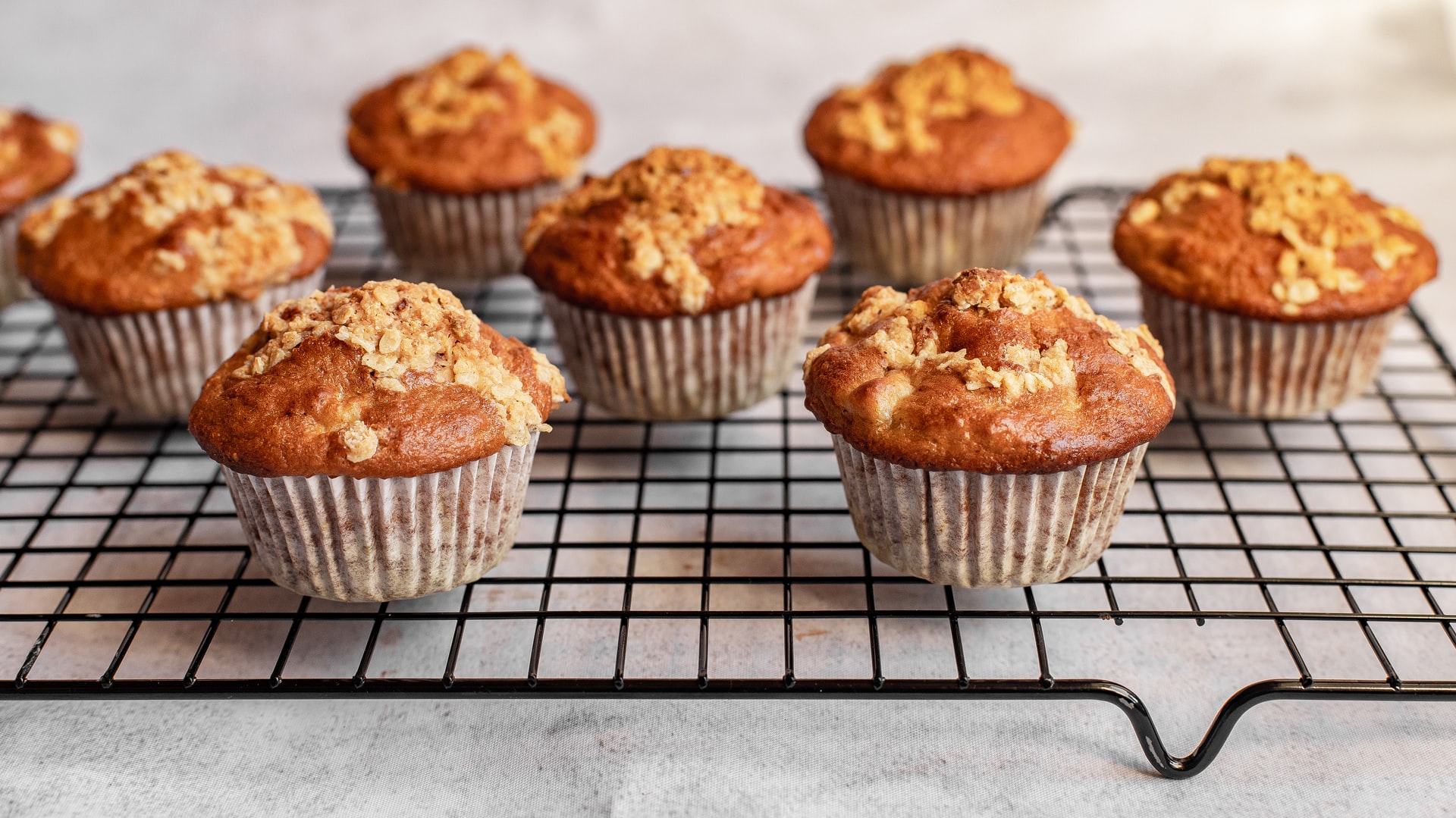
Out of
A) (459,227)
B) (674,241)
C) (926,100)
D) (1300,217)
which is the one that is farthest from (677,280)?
(1300,217)

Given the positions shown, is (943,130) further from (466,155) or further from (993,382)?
(993,382)

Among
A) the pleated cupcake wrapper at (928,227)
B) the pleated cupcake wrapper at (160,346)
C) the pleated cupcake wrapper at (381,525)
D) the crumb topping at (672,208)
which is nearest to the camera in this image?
the pleated cupcake wrapper at (381,525)

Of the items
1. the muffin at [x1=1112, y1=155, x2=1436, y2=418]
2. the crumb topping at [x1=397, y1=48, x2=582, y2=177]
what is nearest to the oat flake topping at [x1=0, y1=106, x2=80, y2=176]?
the crumb topping at [x1=397, y1=48, x2=582, y2=177]

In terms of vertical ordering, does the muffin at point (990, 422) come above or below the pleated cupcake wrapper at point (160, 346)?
above

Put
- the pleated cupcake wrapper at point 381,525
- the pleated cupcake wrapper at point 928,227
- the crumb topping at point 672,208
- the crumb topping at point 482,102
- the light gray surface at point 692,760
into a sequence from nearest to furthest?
the light gray surface at point 692,760 < the pleated cupcake wrapper at point 381,525 < the crumb topping at point 672,208 < the pleated cupcake wrapper at point 928,227 < the crumb topping at point 482,102

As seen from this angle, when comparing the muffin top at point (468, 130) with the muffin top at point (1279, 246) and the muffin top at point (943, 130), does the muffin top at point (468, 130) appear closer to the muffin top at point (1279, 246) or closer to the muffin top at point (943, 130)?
the muffin top at point (943, 130)

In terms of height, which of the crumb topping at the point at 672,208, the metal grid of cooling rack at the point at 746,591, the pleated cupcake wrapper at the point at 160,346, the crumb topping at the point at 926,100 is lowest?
the metal grid of cooling rack at the point at 746,591

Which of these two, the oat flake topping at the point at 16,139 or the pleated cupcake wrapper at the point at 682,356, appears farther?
the oat flake topping at the point at 16,139

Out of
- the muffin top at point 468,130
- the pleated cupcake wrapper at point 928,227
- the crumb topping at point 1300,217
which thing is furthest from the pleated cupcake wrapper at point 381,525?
the crumb topping at point 1300,217
